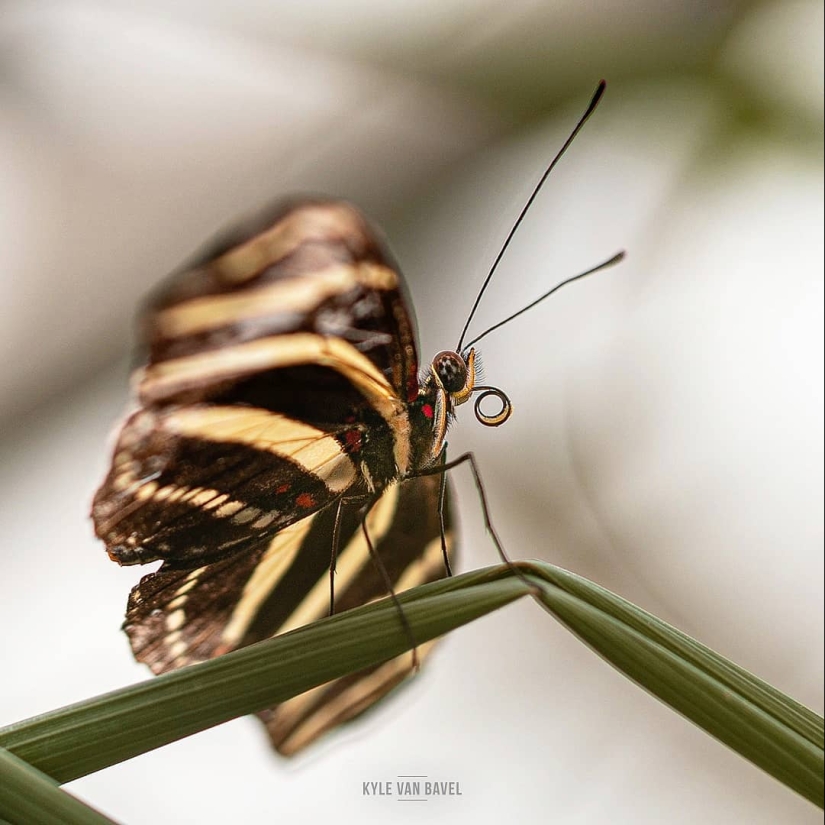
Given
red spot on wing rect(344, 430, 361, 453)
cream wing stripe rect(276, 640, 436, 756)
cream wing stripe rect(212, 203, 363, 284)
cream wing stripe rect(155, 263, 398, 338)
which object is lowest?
cream wing stripe rect(276, 640, 436, 756)

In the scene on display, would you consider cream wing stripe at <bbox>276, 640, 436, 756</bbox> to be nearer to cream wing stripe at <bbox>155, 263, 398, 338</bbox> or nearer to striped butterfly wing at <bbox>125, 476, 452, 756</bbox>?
striped butterfly wing at <bbox>125, 476, 452, 756</bbox>

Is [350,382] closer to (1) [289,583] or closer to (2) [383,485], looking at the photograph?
(2) [383,485]

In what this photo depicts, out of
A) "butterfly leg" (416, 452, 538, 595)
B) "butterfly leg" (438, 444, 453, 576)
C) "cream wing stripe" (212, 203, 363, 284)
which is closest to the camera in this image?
"butterfly leg" (416, 452, 538, 595)

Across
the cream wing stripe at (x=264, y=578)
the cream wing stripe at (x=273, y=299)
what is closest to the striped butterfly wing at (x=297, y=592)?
the cream wing stripe at (x=264, y=578)

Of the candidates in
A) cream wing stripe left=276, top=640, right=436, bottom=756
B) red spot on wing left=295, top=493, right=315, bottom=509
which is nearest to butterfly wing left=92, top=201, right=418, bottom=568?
red spot on wing left=295, top=493, right=315, bottom=509

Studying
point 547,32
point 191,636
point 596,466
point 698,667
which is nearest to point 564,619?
point 698,667

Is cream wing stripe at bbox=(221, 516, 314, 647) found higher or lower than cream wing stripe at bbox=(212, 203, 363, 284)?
lower

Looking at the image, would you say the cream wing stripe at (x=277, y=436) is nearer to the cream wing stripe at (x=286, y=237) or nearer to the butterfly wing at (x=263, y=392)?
the butterfly wing at (x=263, y=392)

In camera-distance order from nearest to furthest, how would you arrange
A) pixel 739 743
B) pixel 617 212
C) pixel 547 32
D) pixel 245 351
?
pixel 739 743
pixel 245 351
pixel 547 32
pixel 617 212
